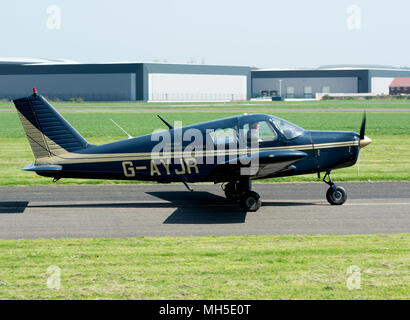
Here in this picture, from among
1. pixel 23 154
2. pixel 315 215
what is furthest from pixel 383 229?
pixel 23 154

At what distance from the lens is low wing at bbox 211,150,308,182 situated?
13703 mm

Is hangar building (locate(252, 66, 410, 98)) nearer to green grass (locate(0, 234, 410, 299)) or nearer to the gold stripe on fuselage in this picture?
the gold stripe on fuselage

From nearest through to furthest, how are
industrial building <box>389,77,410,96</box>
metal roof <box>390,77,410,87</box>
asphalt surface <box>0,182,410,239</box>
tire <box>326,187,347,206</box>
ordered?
asphalt surface <box>0,182,410,239</box>, tire <box>326,187,347,206</box>, industrial building <box>389,77,410,96</box>, metal roof <box>390,77,410,87</box>

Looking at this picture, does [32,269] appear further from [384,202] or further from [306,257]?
[384,202]

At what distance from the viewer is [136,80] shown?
116375 millimetres

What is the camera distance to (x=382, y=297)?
7.88 m

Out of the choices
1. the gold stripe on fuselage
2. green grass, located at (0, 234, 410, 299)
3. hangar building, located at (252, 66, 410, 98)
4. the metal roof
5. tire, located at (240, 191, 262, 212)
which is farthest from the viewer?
the metal roof

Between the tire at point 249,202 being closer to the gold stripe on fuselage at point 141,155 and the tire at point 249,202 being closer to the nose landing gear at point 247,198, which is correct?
the nose landing gear at point 247,198

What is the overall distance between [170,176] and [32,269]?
239 inches

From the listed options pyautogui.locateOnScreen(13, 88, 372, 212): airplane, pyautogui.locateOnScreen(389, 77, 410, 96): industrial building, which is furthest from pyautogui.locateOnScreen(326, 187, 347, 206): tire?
pyautogui.locateOnScreen(389, 77, 410, 96): industrial building

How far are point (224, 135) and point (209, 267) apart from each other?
19.2ft

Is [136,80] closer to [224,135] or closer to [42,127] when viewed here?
[42,127]

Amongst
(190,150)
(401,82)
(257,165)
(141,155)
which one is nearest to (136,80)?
(401,82)

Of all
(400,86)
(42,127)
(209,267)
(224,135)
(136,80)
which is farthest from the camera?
(400,86)
